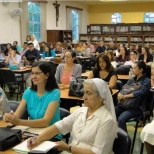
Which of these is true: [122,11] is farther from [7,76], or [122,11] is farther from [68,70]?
[68,70]

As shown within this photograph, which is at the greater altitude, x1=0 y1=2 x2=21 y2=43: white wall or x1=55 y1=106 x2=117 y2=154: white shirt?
x1=0 y1=2 x2=21 y2=43: white wall

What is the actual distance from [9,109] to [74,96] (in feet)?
3.88

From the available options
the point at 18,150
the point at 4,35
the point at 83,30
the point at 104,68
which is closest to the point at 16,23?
the point at 4,35

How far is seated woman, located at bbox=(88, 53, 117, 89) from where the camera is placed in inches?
162

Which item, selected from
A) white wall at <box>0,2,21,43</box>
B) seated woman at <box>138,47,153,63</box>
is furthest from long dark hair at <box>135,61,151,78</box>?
white wall at <box>0,2,21,43</box>

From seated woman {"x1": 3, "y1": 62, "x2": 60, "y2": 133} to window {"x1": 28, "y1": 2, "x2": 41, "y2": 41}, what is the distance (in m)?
10.5

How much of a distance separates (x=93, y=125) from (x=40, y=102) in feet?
2.69

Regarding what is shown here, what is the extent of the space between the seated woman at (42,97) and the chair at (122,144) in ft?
2.46

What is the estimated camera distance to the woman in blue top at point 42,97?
251cm

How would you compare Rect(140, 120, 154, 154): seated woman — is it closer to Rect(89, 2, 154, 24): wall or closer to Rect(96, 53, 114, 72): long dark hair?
Rect(96, 53, 114, 72): long dark hair

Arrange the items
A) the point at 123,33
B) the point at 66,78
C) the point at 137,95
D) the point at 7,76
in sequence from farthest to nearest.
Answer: the point at 123,33 → the point at 7,76 → the point at 66,78 → the point at 137,95

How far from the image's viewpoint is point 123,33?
15852mm

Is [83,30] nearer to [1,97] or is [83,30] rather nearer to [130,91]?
[130,91]

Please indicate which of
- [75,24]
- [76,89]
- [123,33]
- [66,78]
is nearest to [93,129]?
[76,89]
